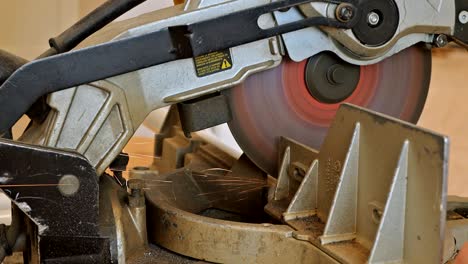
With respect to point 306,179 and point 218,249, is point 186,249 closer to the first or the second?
point 218,249

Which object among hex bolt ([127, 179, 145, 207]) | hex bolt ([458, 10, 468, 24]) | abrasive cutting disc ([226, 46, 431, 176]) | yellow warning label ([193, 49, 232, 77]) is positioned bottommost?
hex bolt ([127, 179, 145, 207])

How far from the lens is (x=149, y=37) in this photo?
4.02 ft

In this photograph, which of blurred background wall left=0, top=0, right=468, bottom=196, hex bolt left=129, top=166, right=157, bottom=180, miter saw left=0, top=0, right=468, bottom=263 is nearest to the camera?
miter saw left=0, top=0, right=468, bottom=263

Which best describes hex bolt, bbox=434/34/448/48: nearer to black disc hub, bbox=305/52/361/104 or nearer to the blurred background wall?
black disc hub, bbox=305/52/361/104

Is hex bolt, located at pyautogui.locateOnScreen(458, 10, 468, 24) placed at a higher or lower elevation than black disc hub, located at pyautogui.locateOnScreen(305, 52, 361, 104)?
higher

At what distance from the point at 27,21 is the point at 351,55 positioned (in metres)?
1.98

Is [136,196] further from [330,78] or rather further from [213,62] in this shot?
[330,78]

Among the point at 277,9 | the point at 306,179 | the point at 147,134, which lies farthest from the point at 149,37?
the point at 147,134

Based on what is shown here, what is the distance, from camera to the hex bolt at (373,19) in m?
1.34

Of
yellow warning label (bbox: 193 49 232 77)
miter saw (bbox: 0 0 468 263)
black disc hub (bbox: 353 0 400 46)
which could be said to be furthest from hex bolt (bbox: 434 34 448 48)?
yellow warning label (bbox: 193 49 232 77)

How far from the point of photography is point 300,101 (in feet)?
4.78

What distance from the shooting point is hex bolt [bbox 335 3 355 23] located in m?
1.31

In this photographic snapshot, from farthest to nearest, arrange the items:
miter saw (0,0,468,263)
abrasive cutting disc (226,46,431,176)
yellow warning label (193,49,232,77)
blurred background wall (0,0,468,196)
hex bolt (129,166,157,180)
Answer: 1. blurred background wall (0,0,468,196)
2. hex bolt (129,166,157,180)
3. abrasive cutting disc (226,46,431,176)
4. yellow warning label (193,49,232,77)
5. miter saw (0,0,468,263)

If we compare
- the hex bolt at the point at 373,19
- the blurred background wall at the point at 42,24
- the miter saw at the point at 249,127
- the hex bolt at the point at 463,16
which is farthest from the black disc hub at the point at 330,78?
the blurred background wall at the point at 42,24
